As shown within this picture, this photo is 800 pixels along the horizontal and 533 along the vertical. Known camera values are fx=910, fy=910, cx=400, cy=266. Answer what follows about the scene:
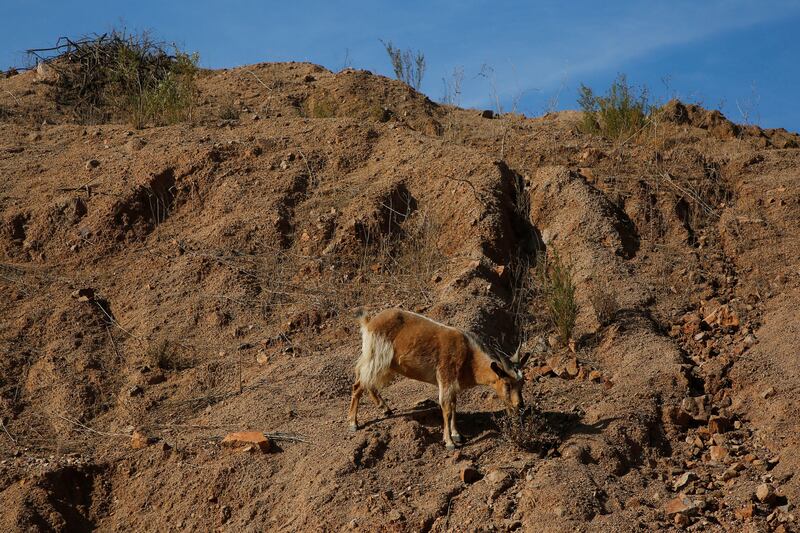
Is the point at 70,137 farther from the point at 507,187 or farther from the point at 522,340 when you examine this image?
the point at 522,340

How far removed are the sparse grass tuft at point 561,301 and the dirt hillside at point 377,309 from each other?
0.19 m

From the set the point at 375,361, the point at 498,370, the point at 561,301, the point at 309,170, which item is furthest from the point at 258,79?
the point at 498,370

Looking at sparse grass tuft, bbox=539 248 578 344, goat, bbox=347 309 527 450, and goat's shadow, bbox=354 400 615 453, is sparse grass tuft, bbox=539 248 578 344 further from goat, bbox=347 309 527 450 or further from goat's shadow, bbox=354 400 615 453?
goat, bbox=347 309 527 450

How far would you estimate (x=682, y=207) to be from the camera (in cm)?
1116

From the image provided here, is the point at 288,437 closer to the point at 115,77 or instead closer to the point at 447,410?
the point at 447,410

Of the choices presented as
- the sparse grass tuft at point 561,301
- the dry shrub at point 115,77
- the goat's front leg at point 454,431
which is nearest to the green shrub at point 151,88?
the dry shrub at point 115,77

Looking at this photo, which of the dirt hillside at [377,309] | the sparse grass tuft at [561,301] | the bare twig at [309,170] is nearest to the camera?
the dirt hillside at [377,309]

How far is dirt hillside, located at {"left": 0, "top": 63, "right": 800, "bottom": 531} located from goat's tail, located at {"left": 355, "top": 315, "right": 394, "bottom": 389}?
40 centimetres

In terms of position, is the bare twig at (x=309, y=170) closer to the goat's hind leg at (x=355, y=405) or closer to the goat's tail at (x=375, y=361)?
the goat's tail at (x=375, y=361)

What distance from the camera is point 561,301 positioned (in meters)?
9.23

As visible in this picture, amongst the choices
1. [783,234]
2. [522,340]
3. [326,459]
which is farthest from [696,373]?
[326,459]

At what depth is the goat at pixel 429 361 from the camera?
7.54m

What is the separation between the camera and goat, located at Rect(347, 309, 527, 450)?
754cm

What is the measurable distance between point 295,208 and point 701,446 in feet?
19.1
